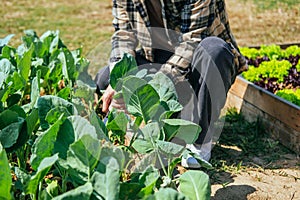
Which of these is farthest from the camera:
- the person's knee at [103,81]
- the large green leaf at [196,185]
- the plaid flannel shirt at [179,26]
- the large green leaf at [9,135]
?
the person's knee at [103,81]

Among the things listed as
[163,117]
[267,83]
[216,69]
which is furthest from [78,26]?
[163,117]

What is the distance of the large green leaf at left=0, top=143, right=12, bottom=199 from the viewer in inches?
68.5

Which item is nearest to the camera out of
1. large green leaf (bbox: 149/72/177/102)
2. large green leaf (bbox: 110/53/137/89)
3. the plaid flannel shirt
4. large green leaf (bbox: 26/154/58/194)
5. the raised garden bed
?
large green leaf (bbox: 26/154/58/194)

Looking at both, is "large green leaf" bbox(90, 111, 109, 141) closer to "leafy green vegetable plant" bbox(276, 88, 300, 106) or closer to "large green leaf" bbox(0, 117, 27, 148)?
"large green leaf" bbox(0, 117, 27, 148)

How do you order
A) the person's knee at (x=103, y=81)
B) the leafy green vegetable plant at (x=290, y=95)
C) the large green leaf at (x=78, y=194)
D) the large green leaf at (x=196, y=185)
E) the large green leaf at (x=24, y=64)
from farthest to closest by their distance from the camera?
the person's knee at (x=103, y=81)
the leafy green vegetable plant at (x=290, y=95)
the large green leaf at (x=24, y=64)
the large green leaf at (x=196, y=185)
the large green leaf at (x=78, y=194)

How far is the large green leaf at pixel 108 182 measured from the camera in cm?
171

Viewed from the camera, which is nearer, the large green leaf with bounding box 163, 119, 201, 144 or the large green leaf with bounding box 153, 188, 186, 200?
the large green leaf with bounding box 153, 188, 186, 200

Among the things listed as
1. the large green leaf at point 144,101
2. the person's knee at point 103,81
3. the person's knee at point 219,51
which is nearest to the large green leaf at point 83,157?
the large green leaf at point 144,101

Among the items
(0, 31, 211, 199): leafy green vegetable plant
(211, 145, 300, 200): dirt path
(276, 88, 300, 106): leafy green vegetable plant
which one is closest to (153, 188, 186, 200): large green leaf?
(0, 31, 211, 199): leafy green vegetable plant

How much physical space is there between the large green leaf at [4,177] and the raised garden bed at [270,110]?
181 centimetres

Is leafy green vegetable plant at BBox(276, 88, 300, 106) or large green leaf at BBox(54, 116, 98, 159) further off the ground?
large green leaf at BBox(54, 116, 98, 159)

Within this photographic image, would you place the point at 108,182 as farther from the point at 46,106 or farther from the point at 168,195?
the point at 46,106

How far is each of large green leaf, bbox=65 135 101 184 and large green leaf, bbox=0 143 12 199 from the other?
0.69ft

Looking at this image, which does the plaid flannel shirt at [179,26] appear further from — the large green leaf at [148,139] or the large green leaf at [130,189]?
the large green leaf at [130,189]
